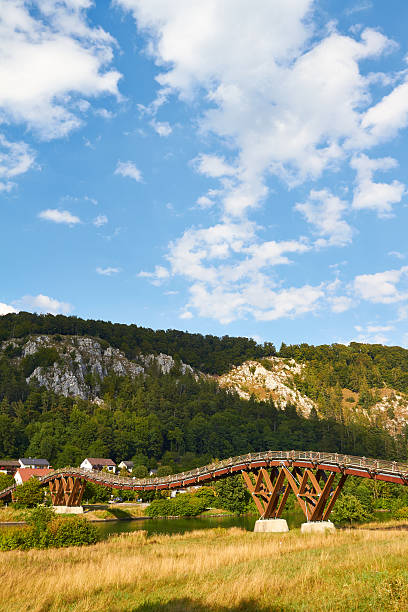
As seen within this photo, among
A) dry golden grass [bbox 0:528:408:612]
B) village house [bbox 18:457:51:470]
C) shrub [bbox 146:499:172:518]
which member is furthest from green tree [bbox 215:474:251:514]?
dry golden grass [bbox 0:528:408:612]

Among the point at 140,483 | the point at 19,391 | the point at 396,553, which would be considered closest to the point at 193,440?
the point at 19,391

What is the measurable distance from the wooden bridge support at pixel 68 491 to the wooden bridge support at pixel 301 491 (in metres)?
31.9

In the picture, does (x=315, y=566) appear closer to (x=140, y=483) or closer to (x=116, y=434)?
(x=140, y=483)

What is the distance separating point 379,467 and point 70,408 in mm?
153195

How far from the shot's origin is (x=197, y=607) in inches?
541

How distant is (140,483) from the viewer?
6112cm

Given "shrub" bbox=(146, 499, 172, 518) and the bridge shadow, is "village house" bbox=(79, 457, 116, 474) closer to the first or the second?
"shrub" bbox=(146, 499, 172, 518)

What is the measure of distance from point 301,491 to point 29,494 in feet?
155

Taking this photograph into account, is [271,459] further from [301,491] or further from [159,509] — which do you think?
[159,509]

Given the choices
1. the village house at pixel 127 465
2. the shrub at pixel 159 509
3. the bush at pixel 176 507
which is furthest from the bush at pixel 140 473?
the shrub at pixel 159 509

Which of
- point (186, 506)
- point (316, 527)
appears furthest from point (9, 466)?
point (316, 527)

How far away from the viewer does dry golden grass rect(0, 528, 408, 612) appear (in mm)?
13365

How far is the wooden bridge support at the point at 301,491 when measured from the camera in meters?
40.9

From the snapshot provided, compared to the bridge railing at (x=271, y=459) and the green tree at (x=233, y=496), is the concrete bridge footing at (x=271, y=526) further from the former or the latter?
the green tree at (x=233, y=496)
